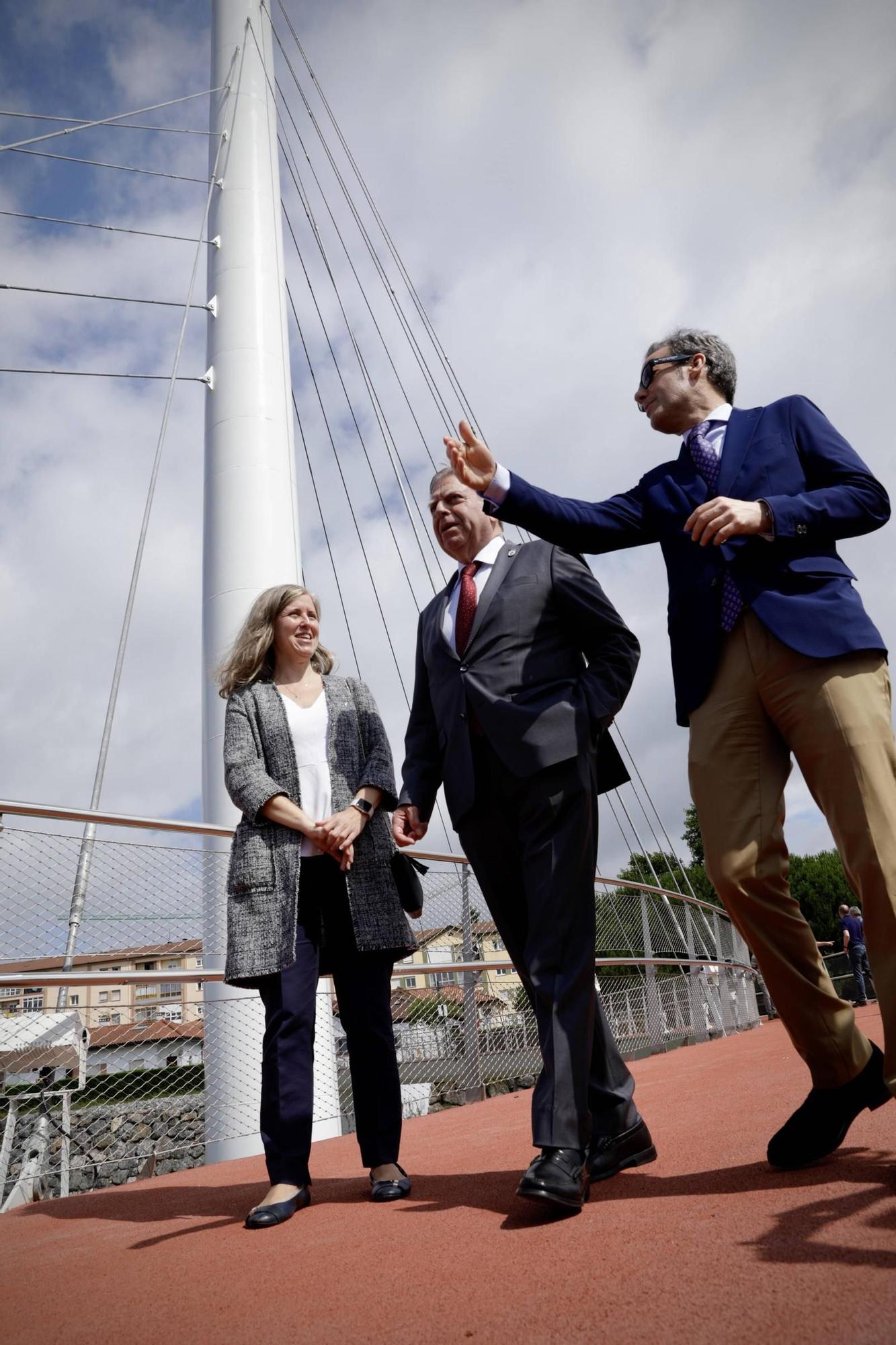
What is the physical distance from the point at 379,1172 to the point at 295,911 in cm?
69

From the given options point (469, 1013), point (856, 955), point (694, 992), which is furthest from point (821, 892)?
point (469, 1013)

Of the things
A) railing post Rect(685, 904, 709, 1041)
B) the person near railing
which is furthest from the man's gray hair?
the person near railing

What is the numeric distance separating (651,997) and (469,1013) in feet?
9.14

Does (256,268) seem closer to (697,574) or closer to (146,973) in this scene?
(146,973)

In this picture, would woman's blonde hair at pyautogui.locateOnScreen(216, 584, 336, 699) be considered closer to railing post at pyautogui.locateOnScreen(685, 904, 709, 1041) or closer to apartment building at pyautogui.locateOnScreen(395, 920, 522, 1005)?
apartment building at pyautogui.locateOnScreen(395, 920, 522, 1005)

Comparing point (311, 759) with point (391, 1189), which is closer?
point (391, 1189)

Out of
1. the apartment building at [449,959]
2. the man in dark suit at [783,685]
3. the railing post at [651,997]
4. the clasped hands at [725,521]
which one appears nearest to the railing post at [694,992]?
the railing post at [651,997]

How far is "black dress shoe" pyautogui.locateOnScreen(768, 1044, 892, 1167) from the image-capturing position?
1.89m

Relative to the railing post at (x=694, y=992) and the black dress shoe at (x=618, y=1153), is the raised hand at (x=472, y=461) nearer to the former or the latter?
the black dress shoe at (x=618, y=1153)

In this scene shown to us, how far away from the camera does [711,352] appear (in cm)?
247

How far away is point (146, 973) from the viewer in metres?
3.53

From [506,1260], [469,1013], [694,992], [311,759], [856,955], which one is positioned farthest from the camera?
[856,955]

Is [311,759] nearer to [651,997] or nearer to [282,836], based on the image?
[282,836]

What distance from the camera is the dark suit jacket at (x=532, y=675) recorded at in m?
2.31
